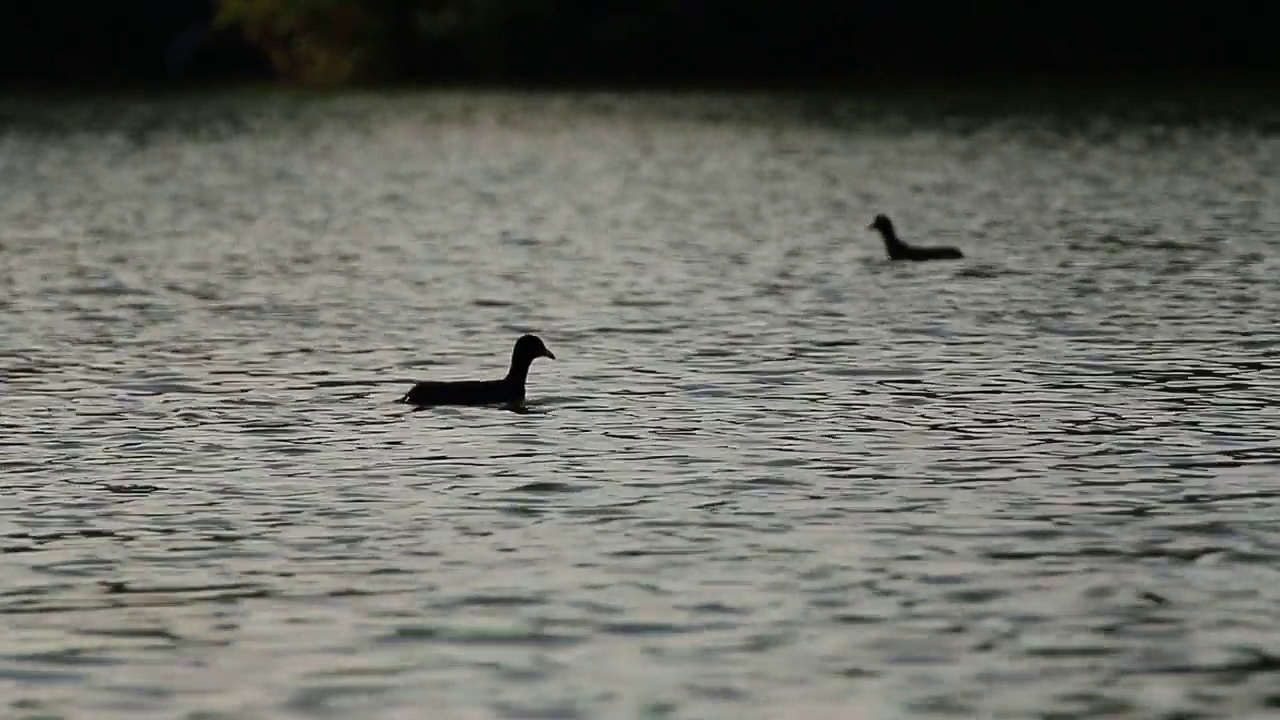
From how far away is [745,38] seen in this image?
99938mm

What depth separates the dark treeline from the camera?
97.9 meters

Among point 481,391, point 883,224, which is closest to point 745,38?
point 883,224

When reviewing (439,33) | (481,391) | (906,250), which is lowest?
(439,33)

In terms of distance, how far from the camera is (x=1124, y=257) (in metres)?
34.2

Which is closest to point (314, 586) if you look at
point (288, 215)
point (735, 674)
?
point (735, 674)

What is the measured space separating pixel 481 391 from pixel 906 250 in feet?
45.8

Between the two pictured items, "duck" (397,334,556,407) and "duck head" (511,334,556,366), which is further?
"duck head" (511,334,556,366)

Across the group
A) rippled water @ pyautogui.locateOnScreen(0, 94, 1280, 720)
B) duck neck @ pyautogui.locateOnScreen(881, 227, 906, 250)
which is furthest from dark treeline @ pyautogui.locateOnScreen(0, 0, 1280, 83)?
duck neck @ pyautogui.locateOnScreen(881, 227, 906, 250)

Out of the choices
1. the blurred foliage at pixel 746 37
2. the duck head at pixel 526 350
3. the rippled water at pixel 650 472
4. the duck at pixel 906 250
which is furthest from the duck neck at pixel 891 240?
the blurred foliage at pixel 746 37

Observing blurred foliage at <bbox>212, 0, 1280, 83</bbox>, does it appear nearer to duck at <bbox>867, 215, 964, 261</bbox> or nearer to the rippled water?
the rippled water

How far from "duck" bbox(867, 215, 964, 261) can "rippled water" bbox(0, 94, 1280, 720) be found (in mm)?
432

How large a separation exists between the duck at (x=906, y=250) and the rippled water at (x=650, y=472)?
17.0 inches

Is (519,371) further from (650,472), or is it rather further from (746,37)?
(746,37)

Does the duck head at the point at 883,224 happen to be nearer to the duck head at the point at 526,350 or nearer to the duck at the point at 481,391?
the duck head at the point at 526,350
